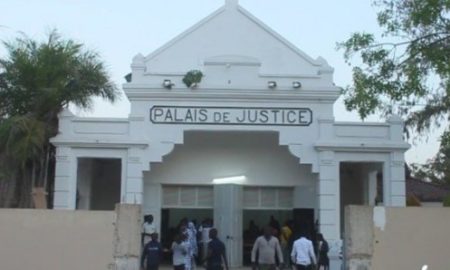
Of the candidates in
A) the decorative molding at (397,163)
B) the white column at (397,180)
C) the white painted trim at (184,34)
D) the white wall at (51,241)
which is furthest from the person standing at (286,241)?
the white wall at (51,241)

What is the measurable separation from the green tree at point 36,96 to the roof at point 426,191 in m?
17.9

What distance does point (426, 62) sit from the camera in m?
15.2

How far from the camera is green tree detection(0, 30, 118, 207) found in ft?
70.0

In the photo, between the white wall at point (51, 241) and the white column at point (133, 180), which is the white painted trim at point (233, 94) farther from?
the white wall at point (51, 241)

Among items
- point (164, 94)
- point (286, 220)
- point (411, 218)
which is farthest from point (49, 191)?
point (411, 218)

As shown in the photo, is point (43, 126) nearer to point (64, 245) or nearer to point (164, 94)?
point (164, 94)

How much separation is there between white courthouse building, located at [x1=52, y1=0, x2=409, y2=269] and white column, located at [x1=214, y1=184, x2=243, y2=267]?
0.03m

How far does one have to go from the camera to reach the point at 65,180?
73.4 ft

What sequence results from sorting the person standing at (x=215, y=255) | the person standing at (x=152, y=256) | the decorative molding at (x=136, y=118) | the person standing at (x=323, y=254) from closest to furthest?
the person standing at (x=152, y=256), the person standing at (x=215, y=255), the person standing at (x=323, y=254), the decorative molding at (x=136, y=118)

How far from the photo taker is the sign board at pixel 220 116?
75.7 feet

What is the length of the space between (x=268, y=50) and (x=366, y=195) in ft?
19.7

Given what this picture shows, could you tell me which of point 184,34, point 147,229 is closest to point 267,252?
point 147,229

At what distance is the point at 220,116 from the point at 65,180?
5.05 m

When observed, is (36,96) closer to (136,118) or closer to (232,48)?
(136,118)
